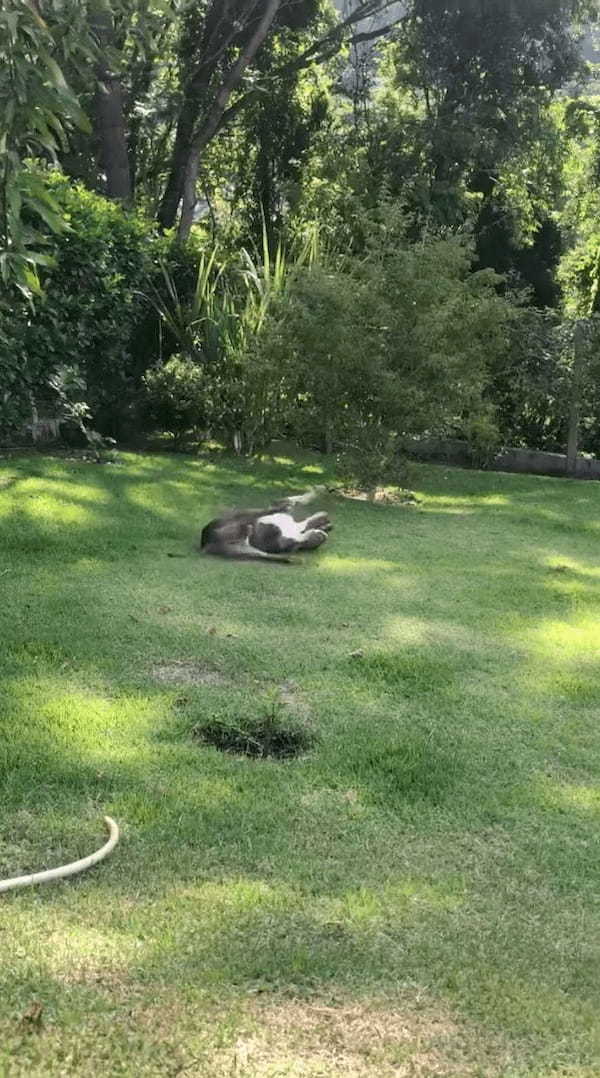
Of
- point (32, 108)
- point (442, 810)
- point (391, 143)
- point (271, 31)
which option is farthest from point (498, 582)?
point (271, 31)

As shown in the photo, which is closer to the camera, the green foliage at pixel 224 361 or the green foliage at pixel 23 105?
the green foliage at pixel 23 105

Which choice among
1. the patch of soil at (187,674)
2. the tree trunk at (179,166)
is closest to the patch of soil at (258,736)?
the patch of soil at (187,674)

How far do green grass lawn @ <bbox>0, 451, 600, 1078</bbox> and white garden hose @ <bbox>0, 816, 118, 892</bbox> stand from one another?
0.03m

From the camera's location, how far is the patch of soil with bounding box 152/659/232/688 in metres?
4.05

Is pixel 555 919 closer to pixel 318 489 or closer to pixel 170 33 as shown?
pixel 318 489

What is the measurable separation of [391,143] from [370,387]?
9.33 m

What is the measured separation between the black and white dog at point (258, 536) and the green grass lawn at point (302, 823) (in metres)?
0.36

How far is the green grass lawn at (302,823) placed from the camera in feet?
6.66

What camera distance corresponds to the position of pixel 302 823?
2920 mm

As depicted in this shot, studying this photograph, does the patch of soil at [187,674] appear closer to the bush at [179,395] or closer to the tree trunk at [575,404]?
the bush at [179,395]

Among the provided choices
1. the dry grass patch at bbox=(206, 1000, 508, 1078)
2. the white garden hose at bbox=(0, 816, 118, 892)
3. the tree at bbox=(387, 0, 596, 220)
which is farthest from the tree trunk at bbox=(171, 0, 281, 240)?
the dry grass patch at bbox=(206, 1000, 508, 1078)

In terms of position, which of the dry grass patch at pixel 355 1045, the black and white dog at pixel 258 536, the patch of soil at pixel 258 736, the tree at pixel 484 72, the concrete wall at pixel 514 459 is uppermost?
the tree at pixel 484 72

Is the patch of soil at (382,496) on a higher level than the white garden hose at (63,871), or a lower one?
higher

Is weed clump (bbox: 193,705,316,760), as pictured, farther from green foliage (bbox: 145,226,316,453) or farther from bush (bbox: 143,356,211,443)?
bush (bbox: 143,356,211,443)
